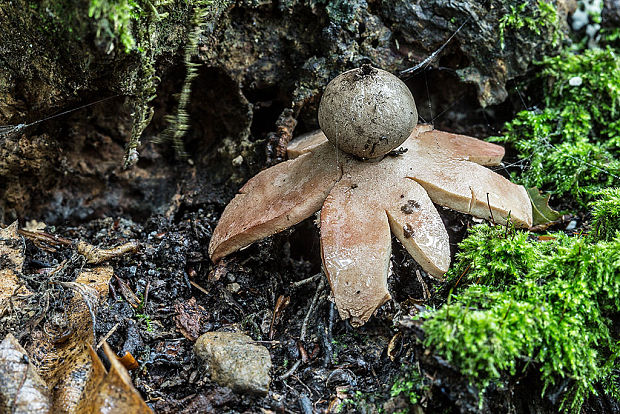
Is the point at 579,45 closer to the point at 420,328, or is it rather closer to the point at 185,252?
the point at 420,328

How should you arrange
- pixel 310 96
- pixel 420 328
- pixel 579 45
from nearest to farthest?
1. pixel 420 328
2. pixel 310 96
3. pixel 579 45

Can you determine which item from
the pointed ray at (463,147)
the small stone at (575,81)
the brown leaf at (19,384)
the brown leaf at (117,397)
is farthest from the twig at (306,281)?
the small stone at (575,81)

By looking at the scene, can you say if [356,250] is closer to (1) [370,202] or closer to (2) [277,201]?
(1) [370,202]

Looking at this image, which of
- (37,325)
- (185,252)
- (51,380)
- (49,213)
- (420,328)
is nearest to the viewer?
(420,328)

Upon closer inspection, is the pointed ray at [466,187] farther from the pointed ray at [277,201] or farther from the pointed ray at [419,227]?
the pointed ray at [277,201]

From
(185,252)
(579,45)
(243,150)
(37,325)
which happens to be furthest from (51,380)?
(579,45)

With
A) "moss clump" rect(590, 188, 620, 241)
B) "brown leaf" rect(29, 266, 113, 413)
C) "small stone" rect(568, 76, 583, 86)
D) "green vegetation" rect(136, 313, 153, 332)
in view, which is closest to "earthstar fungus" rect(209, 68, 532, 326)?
"moss clump" rect(590, 188, 620, 241)
